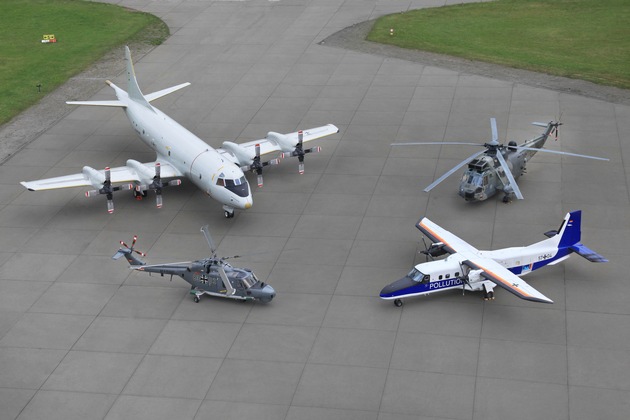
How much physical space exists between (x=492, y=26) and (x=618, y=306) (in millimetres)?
40744

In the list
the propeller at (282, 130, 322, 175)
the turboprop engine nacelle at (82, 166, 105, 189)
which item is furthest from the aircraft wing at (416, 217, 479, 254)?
the turboprop engine nacelle at (82, 166, 105, 189)

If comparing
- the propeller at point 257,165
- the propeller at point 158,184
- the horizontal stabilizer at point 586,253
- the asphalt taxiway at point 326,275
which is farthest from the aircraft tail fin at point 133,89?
the horizontal stabilizer at point 586,253

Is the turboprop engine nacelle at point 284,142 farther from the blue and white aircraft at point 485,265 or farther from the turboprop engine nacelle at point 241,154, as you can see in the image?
the blue and white aircraft at point 485,265

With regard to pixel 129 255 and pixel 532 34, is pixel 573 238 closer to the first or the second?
pixel 129 255

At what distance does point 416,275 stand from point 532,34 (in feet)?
131

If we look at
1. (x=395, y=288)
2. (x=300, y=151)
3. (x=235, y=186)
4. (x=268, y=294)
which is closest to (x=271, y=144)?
(x=300, y=151)

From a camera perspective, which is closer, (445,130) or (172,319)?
(172,319)

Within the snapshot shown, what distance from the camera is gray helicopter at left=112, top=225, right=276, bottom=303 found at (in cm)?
3716

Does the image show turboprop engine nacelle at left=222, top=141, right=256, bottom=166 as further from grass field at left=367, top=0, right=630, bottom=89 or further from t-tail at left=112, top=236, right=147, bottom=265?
grass field at left=367, top=0, right=630, bottom=89

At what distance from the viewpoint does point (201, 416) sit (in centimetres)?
3167

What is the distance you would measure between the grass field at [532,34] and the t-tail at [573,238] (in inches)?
985

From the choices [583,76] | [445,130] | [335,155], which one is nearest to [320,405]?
[335,155]

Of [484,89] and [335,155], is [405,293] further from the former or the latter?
[484,89]

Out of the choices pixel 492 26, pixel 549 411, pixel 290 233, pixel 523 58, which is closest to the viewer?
pixel 549 411
